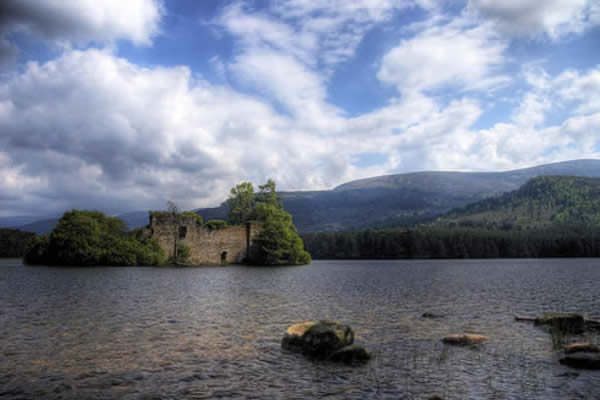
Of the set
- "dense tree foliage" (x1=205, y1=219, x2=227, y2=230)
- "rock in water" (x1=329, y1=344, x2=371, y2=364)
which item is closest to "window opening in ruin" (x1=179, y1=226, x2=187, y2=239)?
"dense tree foliage" (x1=205, y1=219, x2=227, y2=230)

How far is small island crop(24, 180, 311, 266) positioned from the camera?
52.2 metres

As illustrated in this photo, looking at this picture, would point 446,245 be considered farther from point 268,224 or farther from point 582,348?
point 582,348

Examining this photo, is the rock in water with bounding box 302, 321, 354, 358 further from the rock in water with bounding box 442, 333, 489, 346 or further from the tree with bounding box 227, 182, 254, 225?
the tree with bounding box 227, 182, 254, 225

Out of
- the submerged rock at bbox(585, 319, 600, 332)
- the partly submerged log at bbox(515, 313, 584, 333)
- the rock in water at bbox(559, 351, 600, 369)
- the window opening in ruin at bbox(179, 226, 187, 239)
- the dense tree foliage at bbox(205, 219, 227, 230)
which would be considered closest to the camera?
the rock in water at bbox(559, 351, 600, 369)

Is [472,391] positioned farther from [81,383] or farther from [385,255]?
[385,255]

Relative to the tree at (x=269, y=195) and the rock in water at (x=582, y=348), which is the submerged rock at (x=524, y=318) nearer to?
the rock in water at (x=582, y=348)

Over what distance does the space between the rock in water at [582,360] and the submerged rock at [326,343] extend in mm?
5050

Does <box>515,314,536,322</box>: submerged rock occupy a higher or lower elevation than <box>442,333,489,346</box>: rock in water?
lower

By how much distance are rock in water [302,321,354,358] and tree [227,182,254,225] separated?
5724 centimetres

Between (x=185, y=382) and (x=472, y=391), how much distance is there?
600cm

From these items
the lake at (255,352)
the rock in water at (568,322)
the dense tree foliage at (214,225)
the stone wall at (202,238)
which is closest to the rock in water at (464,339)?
the lake at (255,352)

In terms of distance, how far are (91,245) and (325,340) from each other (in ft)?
159

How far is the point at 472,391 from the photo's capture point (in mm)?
8352

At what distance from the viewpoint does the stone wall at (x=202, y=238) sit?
2269 inches
